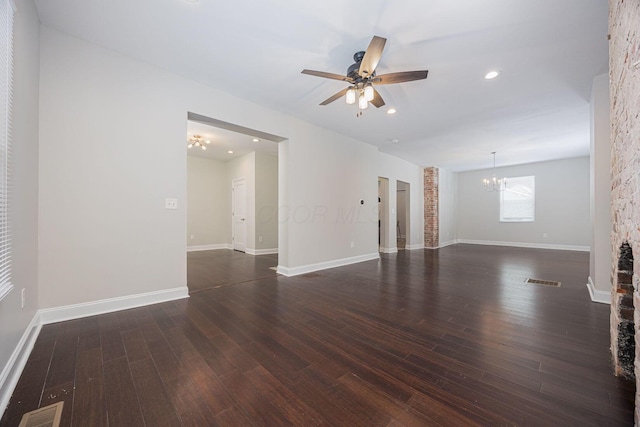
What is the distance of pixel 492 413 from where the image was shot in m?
1.28

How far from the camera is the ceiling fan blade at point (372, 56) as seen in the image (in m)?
1.98

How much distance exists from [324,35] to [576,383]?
317 centimetres

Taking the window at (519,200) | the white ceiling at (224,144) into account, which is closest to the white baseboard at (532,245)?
the window at (519,200)

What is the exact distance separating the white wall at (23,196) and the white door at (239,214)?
16.1 feet

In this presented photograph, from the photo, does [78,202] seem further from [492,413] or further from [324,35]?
[492,413]

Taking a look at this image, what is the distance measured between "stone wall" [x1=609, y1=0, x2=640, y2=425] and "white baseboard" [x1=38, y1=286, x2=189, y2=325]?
365 cm

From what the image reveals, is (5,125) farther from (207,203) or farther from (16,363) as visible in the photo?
(207,203)

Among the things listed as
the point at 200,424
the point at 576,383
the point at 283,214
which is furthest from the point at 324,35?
the point at 576,383

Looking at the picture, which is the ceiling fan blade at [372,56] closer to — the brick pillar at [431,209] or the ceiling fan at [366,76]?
the ceiling fan at [366,76]

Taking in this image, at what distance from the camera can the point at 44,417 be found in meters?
1.24

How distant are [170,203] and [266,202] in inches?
156

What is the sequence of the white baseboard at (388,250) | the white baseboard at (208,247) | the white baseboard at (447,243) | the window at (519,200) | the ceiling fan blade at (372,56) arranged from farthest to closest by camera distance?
the white baseboard at (447,243)
the window at (519,200)
the white baseboard at (208,247)
the white baseboard at (388,250)
the ceiling fan blade at (372,56)

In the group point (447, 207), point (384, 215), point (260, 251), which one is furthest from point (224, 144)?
point (447, 207)

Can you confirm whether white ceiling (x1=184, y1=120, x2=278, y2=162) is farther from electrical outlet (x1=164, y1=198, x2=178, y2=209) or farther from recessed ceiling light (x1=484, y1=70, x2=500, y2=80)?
recessed ceiling light (x1=484, y1=70, x2=500, y2=80)
